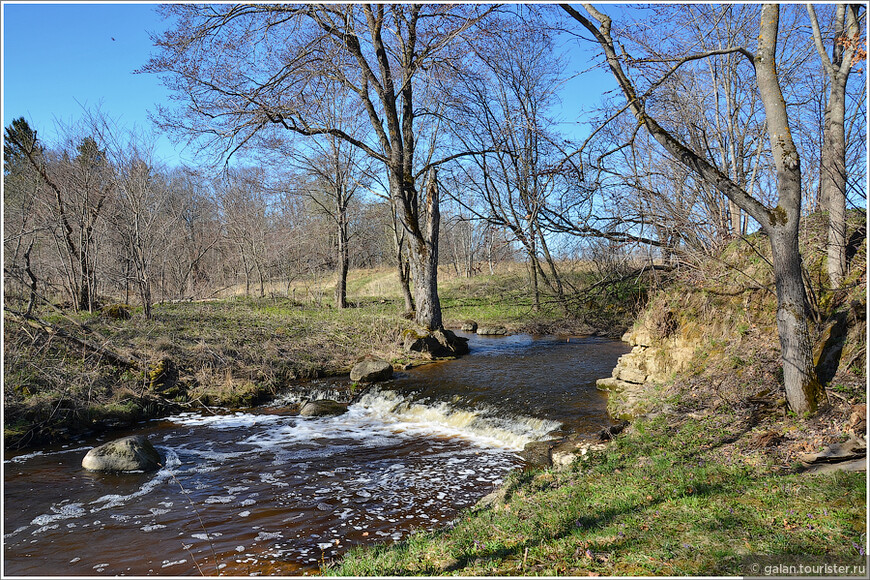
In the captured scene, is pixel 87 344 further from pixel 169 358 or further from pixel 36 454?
pixel 36 454

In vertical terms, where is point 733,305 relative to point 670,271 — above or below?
below

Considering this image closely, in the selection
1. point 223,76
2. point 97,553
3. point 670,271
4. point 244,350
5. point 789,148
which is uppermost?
point 223,76

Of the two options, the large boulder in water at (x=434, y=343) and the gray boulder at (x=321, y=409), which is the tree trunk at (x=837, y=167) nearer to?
the gray boulder at (x=321, y=409)

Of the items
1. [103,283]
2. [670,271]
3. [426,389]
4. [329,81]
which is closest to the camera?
[670,271]

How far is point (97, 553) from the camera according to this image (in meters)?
5.19

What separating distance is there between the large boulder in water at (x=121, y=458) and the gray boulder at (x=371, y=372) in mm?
5449

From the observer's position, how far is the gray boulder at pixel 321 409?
10.5 m

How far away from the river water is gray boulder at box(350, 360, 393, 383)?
728 millimetres

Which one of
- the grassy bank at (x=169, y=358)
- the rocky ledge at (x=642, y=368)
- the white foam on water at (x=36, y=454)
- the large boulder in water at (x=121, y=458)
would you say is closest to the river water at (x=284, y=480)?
the white foam on water at (x=36, y=454)

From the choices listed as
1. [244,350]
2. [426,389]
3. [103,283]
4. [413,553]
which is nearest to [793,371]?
[413,553]

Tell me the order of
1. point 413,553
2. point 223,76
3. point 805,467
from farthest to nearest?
point 223,76
point 805,467
point 413,553

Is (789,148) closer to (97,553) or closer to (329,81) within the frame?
(97,553)

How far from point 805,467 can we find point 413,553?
3.79 metres

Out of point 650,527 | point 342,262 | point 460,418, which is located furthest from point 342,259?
point 650,527
